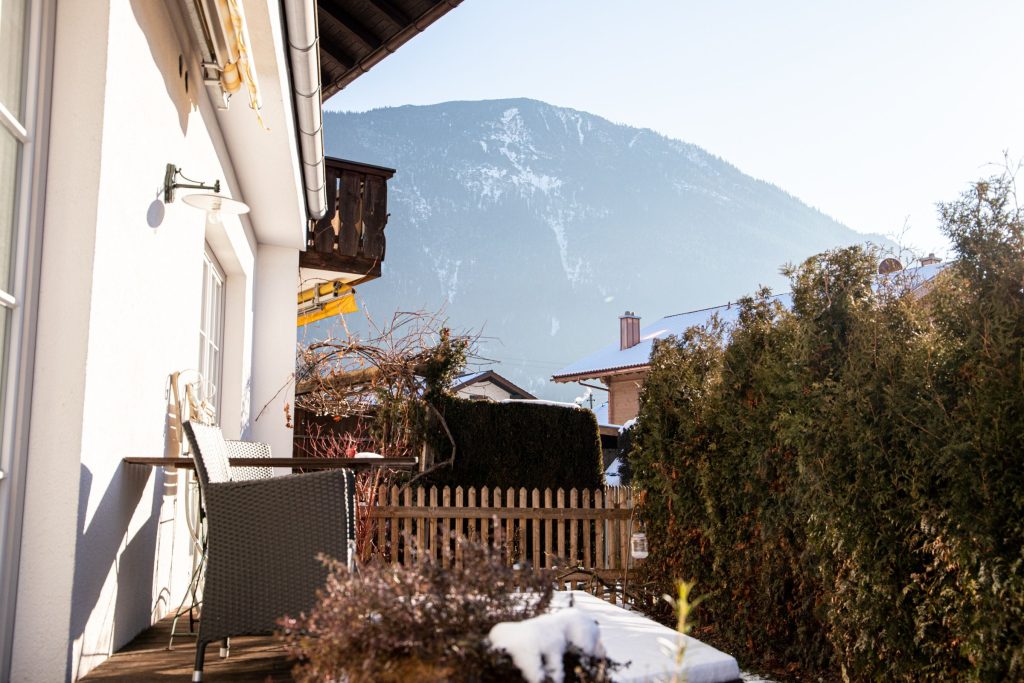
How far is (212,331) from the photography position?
686cm

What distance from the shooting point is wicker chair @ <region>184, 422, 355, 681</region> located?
3.01 m

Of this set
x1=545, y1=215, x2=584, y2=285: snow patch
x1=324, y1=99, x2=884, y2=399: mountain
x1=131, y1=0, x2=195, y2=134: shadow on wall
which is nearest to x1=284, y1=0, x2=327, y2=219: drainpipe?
x1=131, y1=0, x2=195, y2=134: shadow on wall

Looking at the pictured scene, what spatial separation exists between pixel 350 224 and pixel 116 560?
22.1 ft

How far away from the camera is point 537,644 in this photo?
1.54 meters

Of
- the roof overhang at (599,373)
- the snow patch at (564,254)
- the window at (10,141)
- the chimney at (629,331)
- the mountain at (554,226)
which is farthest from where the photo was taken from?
the snow patch at (564,254)

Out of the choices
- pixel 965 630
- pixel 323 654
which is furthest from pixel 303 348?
pixel 323 654

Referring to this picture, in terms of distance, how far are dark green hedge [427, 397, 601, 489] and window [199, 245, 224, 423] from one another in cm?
222

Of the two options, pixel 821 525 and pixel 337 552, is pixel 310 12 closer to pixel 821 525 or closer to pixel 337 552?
pixel 337 552

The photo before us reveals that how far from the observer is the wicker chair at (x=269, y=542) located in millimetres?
3014

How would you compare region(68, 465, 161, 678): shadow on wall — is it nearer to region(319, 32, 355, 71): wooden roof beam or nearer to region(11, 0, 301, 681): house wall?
region(11, 0, 301, 681): house wall

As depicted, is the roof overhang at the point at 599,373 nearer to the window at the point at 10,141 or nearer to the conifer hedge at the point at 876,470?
the conifer hedge at the point at 876,470

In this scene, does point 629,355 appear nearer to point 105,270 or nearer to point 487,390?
point 487,390

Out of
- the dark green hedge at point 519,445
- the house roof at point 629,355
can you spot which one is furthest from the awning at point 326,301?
the house roof at point 629,355

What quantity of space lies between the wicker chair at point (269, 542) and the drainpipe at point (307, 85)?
2.56m
